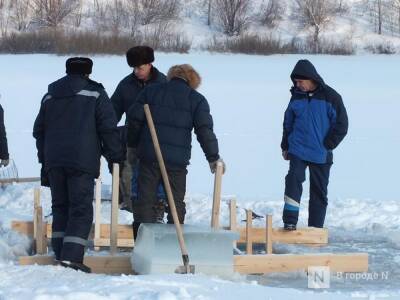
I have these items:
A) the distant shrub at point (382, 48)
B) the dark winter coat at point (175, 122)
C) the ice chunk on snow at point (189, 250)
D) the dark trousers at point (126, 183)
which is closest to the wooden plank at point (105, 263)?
the ice chunk on snow at point (189, 250)

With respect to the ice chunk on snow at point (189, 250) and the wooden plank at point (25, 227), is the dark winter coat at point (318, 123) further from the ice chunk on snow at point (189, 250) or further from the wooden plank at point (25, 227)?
the wooden plank at point (25, 227)

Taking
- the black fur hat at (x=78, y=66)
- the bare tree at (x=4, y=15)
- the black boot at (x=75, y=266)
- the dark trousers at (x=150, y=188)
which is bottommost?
the black boot at (x=75, y=266)

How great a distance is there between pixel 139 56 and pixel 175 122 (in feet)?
2.55

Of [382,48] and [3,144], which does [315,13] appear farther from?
[3,144]

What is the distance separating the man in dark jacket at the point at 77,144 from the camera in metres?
5.50

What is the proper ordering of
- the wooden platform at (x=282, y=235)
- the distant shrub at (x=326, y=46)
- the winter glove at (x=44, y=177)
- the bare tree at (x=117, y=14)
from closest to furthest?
the winter glove at (x=44, y=177)
the wooden platform at (x=282, y=235)
the distant shrub at (x=326, y=46)
the bare tree at (x=117, y=14)

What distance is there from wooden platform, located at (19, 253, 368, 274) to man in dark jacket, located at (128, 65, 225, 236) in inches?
15.6

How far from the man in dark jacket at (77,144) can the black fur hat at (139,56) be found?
31.2 inches

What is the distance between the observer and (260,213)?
27.9ft

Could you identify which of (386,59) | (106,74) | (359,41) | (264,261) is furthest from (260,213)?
(359,41)

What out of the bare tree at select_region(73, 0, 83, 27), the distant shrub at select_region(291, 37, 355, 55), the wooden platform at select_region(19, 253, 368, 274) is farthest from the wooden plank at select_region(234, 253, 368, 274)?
the bare tree at select_region(73, 0, 83, 27)

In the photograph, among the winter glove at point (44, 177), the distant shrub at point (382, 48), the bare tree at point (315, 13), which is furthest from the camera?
the bare tree at point (315, 13)

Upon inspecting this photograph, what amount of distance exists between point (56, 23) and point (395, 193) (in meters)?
31.3

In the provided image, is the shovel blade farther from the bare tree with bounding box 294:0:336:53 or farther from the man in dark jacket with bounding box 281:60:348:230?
the bare tree with bounding box 294:0:336:53
